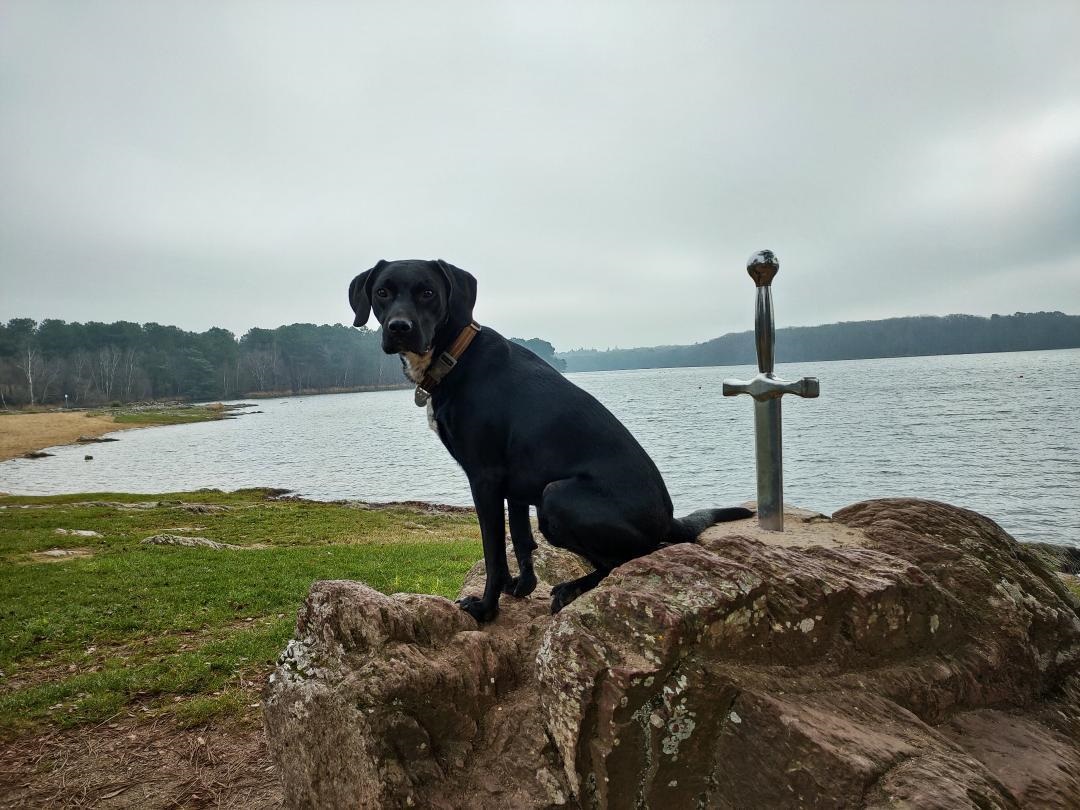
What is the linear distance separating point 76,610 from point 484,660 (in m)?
8.61

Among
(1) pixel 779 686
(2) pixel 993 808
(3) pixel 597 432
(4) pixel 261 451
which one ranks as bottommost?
(4) pixel 261 451

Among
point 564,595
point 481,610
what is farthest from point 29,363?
point 564,595

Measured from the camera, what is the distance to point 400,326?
11.1 ft

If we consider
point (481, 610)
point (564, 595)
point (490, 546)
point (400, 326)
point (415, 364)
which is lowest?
point (481, 610)

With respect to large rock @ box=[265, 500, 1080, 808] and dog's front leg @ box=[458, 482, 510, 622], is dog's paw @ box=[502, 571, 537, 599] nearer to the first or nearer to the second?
dog's front leg @ box=[458, 482, 510, 622]

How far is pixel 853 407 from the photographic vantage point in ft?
195

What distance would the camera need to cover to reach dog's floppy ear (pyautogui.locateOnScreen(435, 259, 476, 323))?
148 inches

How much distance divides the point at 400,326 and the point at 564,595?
5.72 ft

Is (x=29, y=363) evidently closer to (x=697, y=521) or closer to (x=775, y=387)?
(x=697, y=521)

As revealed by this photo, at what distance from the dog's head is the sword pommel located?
6.05 ft

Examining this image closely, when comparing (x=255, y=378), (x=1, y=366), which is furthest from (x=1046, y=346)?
(x=1, y=366)

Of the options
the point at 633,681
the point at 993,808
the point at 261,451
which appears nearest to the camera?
the point at 993,808

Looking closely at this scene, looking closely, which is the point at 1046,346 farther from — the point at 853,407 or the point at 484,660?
the point at 484,660

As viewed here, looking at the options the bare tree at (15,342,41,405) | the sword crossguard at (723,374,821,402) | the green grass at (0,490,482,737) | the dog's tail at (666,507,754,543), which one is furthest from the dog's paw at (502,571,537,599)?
the bare tree at (15,342,41,405)
